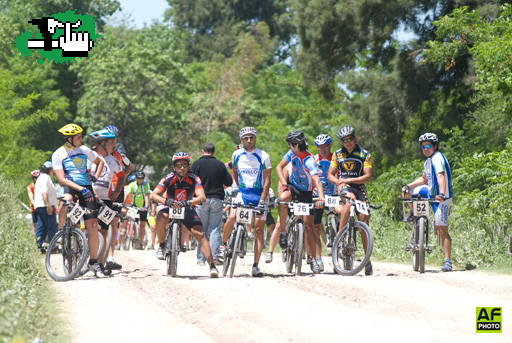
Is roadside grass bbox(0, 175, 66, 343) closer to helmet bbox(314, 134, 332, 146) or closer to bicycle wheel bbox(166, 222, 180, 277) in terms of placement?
bicycle wheel bbox(166, 222, 180, 277)

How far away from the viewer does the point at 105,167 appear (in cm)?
1323

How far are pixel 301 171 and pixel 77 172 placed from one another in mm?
3383

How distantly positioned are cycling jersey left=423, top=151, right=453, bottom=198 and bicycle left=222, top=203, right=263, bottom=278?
2943 mm

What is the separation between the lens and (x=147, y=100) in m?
50.5

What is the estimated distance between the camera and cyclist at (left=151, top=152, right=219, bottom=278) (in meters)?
12.6

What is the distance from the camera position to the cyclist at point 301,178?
1319 cm

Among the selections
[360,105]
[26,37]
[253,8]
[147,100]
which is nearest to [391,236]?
[360,105]

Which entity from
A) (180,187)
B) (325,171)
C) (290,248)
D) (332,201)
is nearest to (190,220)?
(180,187)

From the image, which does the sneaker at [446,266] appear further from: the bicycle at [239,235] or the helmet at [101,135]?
the helmet at [101,135]

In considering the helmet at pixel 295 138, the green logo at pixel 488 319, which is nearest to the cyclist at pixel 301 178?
the helmet at pixel 295 138

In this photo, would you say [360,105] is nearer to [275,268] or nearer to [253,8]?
[275,268]

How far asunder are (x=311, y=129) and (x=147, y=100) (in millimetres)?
11894

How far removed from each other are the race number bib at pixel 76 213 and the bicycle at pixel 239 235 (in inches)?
84.1

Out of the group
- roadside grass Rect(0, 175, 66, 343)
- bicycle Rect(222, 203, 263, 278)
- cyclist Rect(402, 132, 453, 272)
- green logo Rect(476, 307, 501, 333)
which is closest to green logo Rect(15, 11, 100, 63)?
roadside grass Rect(0, 175, 66, 343)
